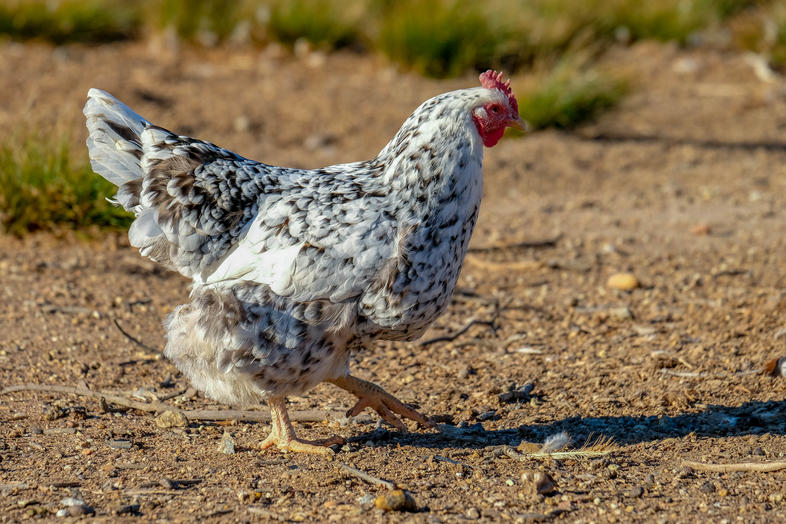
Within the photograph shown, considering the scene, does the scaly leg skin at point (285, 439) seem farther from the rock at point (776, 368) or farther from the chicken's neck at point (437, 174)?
the rock at point (776, 368)

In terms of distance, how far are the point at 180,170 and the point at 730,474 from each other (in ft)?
8.17

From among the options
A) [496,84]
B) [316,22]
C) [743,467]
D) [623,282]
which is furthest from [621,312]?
[316,22]

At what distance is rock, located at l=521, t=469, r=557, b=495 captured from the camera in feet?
11.4

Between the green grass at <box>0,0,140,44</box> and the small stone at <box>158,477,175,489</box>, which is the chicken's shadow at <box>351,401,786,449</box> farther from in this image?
the green grass at <box>0,0,140,44</box>

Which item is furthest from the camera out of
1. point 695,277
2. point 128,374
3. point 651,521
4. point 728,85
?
point 728,85

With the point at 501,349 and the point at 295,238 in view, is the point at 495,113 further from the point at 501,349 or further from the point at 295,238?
the point at 501,349

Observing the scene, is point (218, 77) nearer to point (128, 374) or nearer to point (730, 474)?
point (128, 374)

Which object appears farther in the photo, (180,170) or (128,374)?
(128,374)

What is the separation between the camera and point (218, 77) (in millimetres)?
9961

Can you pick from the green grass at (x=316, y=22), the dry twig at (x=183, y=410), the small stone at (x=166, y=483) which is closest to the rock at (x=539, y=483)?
the dry twig at (x=183, y=410)

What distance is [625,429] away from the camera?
4.16 metres

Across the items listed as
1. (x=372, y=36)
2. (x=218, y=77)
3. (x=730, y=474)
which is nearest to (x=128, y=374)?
(x=730, y=474)

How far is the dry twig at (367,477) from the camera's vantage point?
3461mm

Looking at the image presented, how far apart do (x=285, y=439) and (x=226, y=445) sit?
0.24 m
